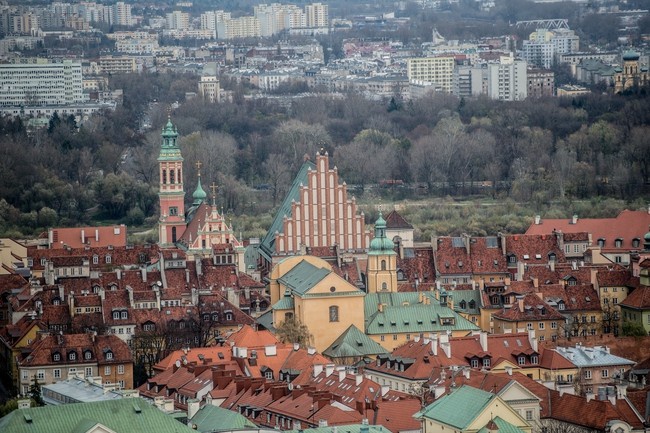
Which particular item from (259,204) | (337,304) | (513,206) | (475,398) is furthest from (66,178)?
(475,398)

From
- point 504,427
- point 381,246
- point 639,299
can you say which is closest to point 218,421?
point 504,427

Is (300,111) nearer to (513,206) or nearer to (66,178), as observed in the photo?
(66,178)

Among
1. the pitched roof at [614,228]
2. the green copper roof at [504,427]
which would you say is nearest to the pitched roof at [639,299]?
the pitched roof at [614,228]

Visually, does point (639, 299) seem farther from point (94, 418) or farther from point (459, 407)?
point (94, 418)

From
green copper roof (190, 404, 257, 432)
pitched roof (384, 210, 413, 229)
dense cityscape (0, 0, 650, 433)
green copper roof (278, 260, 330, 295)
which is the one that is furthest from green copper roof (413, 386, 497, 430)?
pitched roof (384, 210, 413, 229)

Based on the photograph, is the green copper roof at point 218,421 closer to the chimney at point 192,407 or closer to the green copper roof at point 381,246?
the chimney at point 192,407

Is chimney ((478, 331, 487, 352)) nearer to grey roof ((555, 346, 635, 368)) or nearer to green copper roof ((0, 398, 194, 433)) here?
grey roof ((555, 346, 635, 368))
